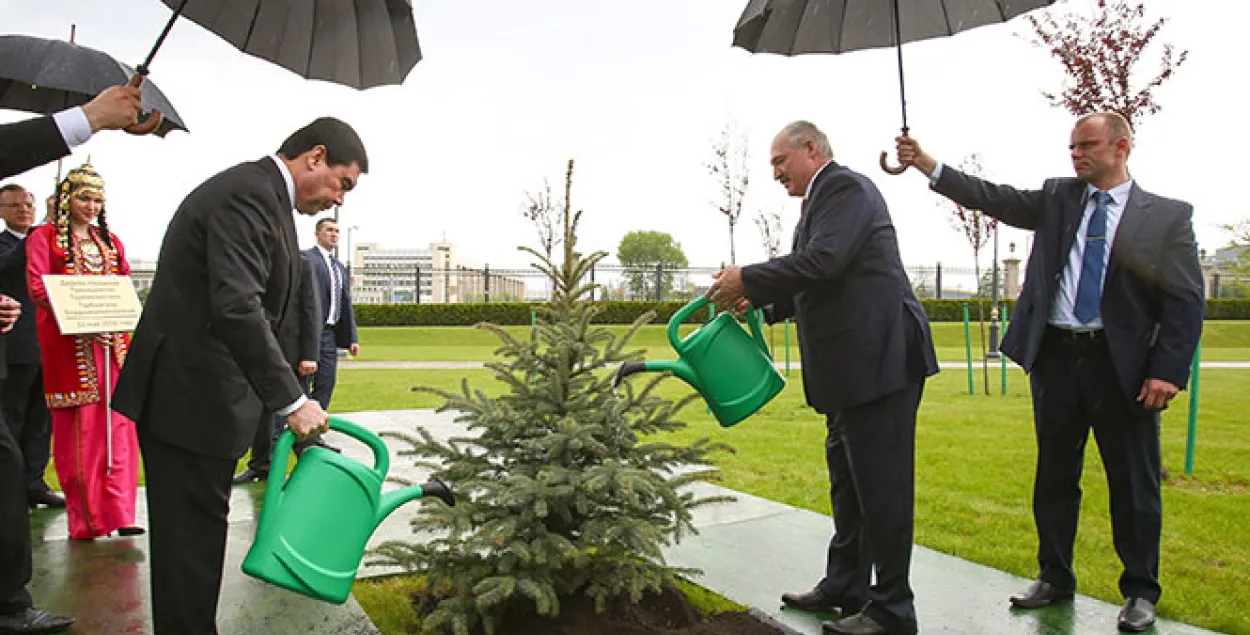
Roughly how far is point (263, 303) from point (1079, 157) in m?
3.28

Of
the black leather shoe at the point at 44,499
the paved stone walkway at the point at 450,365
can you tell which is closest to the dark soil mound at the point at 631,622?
the black leather shoe at the point at 44,499

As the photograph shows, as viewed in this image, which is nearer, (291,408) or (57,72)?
(291,408)

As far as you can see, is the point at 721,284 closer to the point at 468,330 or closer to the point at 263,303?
the point at 263,303

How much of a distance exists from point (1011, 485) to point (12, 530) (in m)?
5.88

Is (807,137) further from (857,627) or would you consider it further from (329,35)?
(329,35)

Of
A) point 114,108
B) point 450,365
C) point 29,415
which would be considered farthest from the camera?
point 450,365

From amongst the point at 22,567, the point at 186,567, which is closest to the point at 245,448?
the point at 186,567

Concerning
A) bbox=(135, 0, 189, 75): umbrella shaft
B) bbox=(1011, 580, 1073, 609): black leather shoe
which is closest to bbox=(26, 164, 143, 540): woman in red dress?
bbox=(135, 0, 189, 75): umbrella shaft

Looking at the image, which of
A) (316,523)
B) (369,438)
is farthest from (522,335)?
(316,523)

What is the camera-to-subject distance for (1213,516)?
500cm

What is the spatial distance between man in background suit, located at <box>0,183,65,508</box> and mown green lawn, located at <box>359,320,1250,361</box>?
14.4m

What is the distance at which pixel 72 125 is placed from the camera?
2.60 meters

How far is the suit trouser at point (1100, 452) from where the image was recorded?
3295mm

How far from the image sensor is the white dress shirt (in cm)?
343
